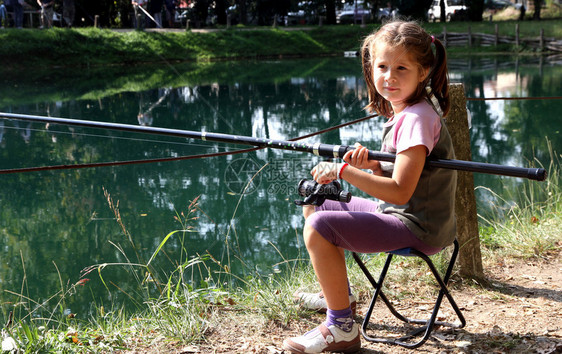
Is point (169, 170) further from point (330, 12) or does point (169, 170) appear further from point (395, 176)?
point (330, 12)

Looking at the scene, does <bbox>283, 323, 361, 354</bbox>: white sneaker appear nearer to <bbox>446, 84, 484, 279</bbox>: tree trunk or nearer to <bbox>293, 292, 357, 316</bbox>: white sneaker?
<bbox>293, 292, 357, 316</bbox>: white sneaker

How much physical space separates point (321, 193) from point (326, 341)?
523 millimetres

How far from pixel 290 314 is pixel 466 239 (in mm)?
Result: 845

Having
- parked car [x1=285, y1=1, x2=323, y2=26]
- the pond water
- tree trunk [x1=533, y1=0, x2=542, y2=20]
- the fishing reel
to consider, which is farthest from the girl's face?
parked car [x1=285, y1=1, x2=323, y2=26]

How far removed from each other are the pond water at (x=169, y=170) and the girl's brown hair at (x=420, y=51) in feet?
4.18

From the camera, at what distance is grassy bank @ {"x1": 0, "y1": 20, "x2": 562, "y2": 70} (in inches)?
788

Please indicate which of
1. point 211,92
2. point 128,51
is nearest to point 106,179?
point 211,92

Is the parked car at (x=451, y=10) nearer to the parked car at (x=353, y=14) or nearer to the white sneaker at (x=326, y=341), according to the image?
the parked car at (x=353, y=14)

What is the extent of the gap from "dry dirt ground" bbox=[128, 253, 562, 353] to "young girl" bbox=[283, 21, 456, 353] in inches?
16.6

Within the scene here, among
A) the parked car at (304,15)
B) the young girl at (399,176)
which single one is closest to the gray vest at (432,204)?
the young girl at (399,176)

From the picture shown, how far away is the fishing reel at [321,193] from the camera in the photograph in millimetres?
1885

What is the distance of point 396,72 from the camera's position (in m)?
1.96

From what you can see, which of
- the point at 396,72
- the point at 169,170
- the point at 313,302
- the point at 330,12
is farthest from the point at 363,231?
the point at 330,12

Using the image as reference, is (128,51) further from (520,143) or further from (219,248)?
(219,248)
